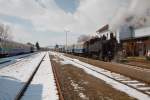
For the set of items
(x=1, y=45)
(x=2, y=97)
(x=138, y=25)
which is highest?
(x=138, y=25)

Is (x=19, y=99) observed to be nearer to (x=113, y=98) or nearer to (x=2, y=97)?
(x=2, y=97)

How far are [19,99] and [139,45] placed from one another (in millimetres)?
41731

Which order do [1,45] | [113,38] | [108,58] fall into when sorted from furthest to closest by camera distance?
[1,45]
[108,58]
[113,38]

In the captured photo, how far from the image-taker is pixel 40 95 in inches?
388

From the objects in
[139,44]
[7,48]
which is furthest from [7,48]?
[139,44]

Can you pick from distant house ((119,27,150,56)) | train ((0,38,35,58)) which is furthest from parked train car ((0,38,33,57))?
distant house ((119,27,150,56))

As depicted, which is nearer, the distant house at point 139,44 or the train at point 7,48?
the train at point 7,48

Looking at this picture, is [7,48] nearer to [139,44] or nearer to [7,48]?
[7,48]

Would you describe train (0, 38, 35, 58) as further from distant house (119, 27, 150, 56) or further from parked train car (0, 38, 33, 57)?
distant house (119, 27, 150, 56)

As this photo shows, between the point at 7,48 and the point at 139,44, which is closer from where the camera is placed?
the point at 7,48

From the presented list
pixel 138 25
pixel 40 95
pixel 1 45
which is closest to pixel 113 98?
pixel 40 95

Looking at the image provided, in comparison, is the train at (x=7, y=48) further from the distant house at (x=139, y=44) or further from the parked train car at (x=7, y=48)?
the distant house at (x=139, y=44)

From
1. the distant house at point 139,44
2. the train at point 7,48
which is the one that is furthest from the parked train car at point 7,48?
the distant house at point 139,44

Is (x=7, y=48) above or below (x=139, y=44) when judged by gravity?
below
